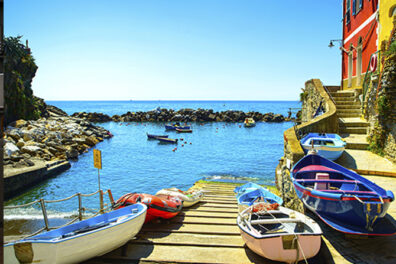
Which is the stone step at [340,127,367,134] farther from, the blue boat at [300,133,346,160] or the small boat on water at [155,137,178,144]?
the small boat on water at [155,137,178,144]

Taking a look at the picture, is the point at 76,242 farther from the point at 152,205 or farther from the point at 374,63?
the point at 374,63

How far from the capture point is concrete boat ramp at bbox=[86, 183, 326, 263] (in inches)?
221

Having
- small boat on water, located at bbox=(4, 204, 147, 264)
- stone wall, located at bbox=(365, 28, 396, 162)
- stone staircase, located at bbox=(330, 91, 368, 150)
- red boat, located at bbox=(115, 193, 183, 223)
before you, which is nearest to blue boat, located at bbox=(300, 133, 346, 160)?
stone wall, located at bbox=(365, 28, 396, 162)

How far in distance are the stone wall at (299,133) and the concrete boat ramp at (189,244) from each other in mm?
2009

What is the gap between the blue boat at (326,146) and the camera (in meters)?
8.95

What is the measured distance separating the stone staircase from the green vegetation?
31.3m

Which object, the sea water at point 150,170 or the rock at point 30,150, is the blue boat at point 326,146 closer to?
the sea water at point 150,170

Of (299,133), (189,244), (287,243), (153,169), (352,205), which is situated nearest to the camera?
(287,243)

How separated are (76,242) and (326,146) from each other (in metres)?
7.93

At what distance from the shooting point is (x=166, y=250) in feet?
19.5

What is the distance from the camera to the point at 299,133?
34.7ft

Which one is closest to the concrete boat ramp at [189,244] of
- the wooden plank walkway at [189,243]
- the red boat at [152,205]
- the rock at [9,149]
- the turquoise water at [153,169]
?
the wooden plank walkway at [189,243]

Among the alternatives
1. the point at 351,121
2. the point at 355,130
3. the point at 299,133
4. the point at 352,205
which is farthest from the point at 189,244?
the point at 351,121

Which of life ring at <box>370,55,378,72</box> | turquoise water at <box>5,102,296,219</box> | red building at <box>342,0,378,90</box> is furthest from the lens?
turquoise water at <box>5,102,296,219</box>
